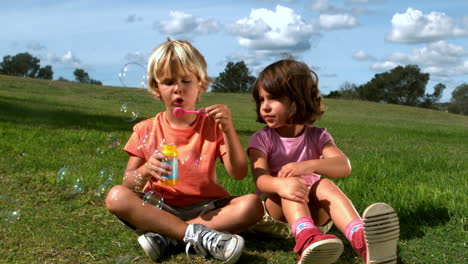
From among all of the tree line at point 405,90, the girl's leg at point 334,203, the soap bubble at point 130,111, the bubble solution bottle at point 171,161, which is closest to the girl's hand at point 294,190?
the girl's leg at point 334,203

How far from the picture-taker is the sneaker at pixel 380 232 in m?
2.32

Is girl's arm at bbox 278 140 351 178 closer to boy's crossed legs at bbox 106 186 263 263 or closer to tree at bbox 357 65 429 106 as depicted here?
boy's crossed legs at bbox 106 186 263 263

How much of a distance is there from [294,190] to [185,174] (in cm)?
67

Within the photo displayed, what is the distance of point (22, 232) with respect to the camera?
10.8 ft

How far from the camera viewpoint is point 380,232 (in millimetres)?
2350

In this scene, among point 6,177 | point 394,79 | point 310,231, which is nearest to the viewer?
point 310,231

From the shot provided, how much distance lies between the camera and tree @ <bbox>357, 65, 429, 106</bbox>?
7788cm

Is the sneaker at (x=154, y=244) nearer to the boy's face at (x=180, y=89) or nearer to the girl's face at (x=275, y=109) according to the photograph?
the boy's face at (x=180, y=89)

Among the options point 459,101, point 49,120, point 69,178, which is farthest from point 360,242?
point 459,101

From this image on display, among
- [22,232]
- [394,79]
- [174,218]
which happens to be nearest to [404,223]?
[174,218]

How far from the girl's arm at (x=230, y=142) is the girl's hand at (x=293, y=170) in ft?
0.71

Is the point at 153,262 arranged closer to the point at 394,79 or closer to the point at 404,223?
the point at 404,223

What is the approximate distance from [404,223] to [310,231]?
3.88 ft

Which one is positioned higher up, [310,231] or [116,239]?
[310,231]
